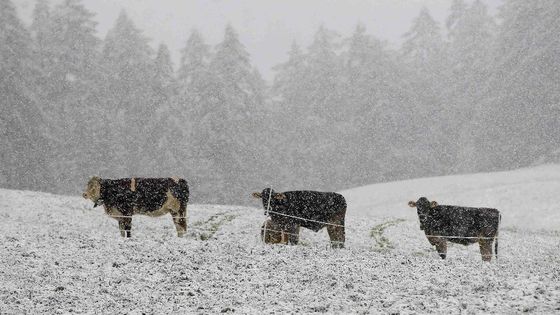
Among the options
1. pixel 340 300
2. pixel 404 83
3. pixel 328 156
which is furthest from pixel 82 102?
pixel 340 300

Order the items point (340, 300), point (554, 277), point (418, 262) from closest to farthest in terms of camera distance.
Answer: point (340, 300)
point (554, 277)
point (418, 262)

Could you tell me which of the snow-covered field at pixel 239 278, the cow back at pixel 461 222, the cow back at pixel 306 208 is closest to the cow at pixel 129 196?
the snow-covered field at pixel 239 278

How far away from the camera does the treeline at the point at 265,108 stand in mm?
38750

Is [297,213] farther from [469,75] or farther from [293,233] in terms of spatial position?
[469,75]

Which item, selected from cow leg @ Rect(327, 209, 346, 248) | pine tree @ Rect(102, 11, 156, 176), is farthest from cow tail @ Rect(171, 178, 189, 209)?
pine tree @ Rect(102, 11, 156, 176)

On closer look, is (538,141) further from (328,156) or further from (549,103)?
(328,156)

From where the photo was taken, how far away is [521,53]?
1594 inches

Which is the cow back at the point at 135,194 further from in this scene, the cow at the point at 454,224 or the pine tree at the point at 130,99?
the pine tree at the point at 130,99

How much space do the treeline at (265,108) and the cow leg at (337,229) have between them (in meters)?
26.9

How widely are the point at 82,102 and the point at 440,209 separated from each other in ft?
109

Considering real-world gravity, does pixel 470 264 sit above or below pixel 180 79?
below

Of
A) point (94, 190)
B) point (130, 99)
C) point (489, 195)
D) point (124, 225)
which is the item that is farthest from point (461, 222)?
point (130, 99)

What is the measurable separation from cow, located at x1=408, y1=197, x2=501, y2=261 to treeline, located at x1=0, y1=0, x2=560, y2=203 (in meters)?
26.6

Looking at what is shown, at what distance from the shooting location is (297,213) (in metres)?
14.0
